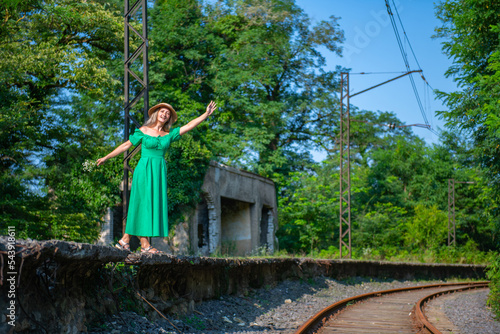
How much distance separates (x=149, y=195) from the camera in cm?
624

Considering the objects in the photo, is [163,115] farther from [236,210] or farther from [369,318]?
[236,210]

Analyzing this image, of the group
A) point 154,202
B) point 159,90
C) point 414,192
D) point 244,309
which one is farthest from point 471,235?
point 154,202

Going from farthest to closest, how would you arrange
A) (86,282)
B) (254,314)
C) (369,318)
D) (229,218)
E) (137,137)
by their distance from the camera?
(229,218) < (369,318) < (254,314) < (137,137) < (86,282)

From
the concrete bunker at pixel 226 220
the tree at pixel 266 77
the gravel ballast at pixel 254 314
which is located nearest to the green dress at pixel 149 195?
the gravel ballast at pixel 254 314

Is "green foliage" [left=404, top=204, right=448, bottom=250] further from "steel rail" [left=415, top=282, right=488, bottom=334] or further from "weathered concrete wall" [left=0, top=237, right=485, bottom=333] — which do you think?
"weathered concrete wall" [left=0, top=237, right=485, bottom=333]

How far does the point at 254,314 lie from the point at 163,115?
12.6 feet

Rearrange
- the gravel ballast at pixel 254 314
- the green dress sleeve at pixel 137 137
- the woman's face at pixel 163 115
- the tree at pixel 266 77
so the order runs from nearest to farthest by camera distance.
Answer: the gravel ballast at pixel 254 314 → the green dress sleeve at pixel 137 137 → the woman's face at pixel 163 115 → the tree at pixel 266 77

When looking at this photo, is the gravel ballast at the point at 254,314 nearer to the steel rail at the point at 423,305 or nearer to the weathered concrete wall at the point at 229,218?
the steel rail at the point at 423,305

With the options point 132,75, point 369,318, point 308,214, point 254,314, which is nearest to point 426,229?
point 308,214

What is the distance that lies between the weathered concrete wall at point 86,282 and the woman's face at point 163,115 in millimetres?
1777

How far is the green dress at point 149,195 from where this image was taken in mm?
6258

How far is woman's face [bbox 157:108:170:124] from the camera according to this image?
21.6 feet

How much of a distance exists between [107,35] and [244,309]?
36.5ft

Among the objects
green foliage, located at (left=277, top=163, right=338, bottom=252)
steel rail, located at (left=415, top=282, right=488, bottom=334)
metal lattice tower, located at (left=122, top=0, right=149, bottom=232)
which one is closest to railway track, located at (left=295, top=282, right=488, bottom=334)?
steel rail, located at (left=415, top=282, right=488, bottom=334)
